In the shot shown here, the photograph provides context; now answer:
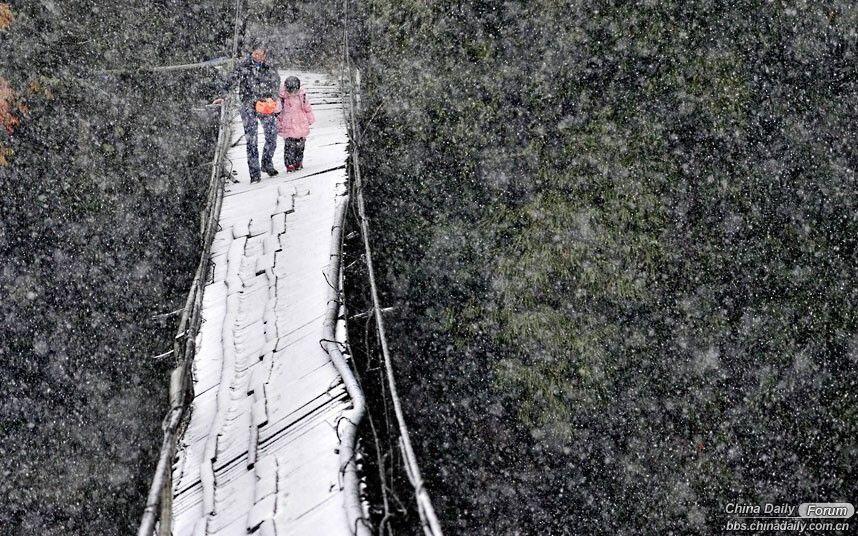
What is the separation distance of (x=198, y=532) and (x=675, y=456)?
7.09 metres

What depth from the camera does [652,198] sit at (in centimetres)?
918

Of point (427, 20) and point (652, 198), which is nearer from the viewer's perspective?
point (652, 198)

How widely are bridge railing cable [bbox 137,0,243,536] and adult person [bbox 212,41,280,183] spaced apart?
23.1 inches

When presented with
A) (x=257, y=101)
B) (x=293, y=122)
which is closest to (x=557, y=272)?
(x=293, y=122)

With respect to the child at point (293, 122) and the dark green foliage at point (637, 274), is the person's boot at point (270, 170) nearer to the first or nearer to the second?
the child at point (293, 122)

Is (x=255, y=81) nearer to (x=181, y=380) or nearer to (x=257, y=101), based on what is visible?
(x=257, y=101)

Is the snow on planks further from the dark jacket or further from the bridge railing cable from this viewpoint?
the dark jacket

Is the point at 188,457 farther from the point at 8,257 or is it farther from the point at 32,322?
the point at 8,257

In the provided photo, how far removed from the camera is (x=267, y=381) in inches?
211

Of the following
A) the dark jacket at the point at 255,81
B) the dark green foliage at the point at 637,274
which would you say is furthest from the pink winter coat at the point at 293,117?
the dark green foliage at the point at 637,274

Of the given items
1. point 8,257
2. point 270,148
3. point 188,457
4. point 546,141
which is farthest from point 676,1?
point 8,257

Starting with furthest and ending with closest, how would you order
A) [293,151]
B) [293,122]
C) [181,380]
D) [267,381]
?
[293,151] < [293,122] < [181,380] < [267,381]

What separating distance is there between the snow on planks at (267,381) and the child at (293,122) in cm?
37

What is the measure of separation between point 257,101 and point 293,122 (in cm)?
53
